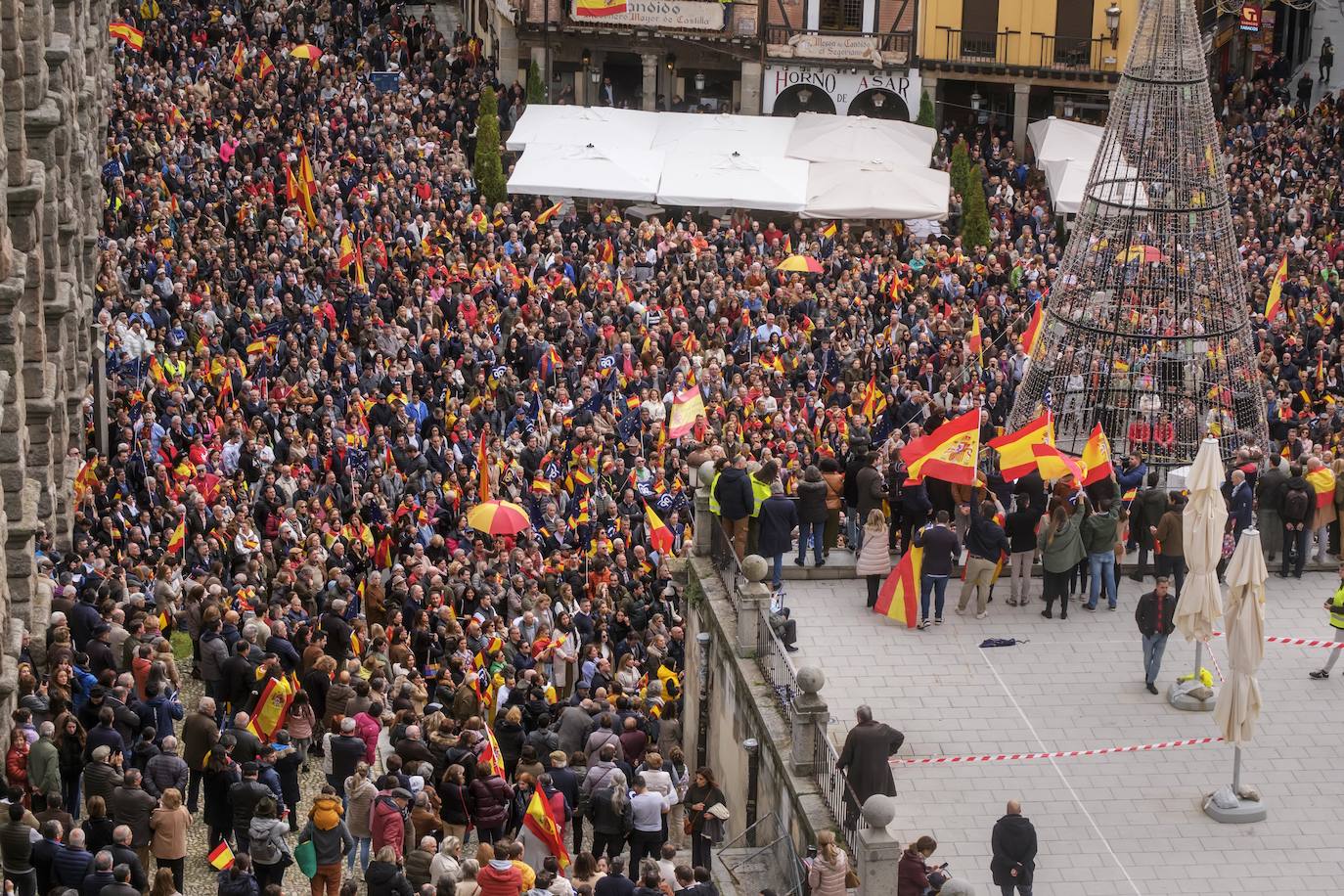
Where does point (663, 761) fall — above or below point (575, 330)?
below

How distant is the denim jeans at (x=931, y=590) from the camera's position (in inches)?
1059

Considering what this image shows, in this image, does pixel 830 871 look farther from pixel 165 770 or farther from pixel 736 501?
pixel 736 501

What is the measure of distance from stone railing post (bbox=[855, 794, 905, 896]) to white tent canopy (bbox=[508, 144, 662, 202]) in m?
27.7

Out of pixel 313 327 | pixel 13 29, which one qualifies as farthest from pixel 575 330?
pixel 13 29

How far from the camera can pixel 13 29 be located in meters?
28.1

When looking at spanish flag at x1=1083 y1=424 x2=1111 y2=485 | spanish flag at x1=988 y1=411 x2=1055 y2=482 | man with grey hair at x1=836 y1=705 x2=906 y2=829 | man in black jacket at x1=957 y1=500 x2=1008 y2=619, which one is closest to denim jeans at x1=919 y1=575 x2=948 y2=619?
man in black jacket at x1=957 y1=500 x2=1008 y2=619

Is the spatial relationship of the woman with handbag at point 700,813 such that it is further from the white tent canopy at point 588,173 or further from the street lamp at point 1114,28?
the street lamp at point 1114,28

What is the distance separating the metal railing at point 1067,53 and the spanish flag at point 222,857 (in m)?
36.3

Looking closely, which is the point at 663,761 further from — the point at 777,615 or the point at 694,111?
the point at 694,111

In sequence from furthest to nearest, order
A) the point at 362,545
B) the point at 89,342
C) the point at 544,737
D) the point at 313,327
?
1. the point at 313,327
2. the point at 89,342
3. the point at 362,545
4. the point at 544,737

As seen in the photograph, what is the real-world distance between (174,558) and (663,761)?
6776 mm

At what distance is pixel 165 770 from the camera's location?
76.8 feet

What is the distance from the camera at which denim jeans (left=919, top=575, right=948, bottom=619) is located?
2691cm

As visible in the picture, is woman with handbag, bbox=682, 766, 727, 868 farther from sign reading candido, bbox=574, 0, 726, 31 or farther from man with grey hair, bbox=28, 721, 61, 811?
sign reading candido, bbox=574, 0, 726, 31
